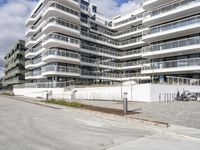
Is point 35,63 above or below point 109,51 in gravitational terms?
below

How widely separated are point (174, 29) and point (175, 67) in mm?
6548

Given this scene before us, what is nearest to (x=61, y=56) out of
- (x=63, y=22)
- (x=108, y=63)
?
(x=63, y=22)

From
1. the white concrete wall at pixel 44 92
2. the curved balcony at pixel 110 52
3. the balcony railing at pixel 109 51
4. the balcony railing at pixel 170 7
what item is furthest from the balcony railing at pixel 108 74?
the balcony railing at pixel 170 7

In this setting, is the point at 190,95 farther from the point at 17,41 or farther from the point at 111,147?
the point at 17,41

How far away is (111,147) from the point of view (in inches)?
302

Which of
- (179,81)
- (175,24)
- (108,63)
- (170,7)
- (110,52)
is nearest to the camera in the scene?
(179,81)

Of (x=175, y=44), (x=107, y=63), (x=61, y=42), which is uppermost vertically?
Result: (x=61, y=42)

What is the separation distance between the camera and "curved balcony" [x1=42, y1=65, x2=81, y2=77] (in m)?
40.0

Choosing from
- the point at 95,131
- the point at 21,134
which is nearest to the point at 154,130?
the point at 95,131

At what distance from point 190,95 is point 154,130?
19414 millimetres

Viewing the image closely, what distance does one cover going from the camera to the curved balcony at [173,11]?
36312 mm

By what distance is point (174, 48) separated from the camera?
37312 mm

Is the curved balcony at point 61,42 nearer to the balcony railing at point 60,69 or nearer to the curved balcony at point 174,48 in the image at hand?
the balcony railing at point 60,69

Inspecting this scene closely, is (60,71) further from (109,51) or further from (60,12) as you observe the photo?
(109,51)
